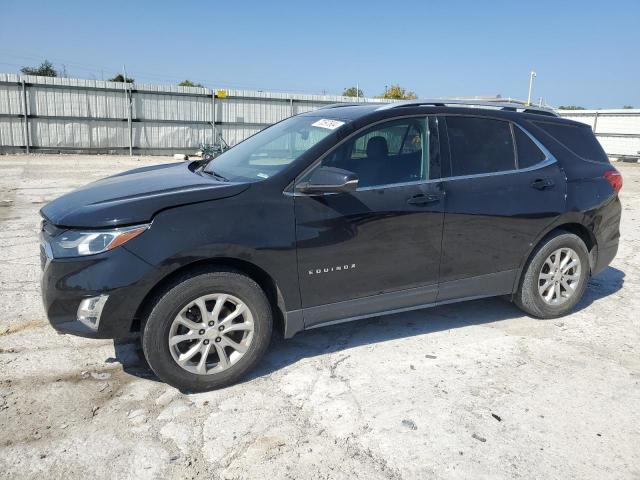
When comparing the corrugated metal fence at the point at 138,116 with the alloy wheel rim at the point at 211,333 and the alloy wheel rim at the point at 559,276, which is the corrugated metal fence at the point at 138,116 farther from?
the alloy wheel rim at the point at 559,276

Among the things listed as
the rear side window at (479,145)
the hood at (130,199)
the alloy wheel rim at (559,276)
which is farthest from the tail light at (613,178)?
the hood at (130,199)

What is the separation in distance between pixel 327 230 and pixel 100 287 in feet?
4.66

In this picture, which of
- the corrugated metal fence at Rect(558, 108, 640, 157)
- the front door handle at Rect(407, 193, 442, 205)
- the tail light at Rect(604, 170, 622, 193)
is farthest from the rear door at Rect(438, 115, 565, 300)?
the corrugated metal fence at Rect(558, 108, 640, 157)

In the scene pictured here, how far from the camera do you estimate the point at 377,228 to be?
3.54 meters

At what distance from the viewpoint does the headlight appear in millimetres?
2930

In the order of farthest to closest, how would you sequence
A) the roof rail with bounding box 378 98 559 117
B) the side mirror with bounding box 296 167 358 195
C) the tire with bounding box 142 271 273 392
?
the roof rail with bounding box 378 98 559 117, the side mirror with bounding box 296 167 358 195, the tire with bounding box 142 271 273 392

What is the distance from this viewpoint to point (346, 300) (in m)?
3.57

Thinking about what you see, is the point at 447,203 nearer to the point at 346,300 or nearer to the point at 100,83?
the point at 346,300

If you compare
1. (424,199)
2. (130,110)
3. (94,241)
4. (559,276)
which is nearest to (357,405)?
(424,199)

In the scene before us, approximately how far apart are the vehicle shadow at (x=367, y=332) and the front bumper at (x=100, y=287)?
2.05 feet

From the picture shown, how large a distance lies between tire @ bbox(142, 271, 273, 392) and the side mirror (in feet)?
2.30

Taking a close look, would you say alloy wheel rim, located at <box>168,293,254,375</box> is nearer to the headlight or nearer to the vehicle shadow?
the vehicle shadow

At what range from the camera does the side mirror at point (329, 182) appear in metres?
3.22

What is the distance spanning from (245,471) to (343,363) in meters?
1.27
